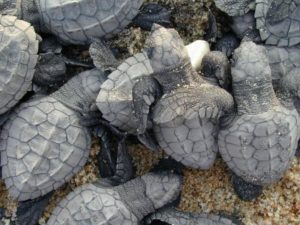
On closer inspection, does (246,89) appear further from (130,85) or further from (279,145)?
(130,85)

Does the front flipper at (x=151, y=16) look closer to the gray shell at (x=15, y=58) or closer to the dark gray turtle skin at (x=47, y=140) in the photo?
the dark gray turtle skin at (x=47, y=140)

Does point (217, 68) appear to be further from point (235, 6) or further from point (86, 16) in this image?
point (86, 16)

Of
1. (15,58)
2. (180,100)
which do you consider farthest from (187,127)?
(15,58)

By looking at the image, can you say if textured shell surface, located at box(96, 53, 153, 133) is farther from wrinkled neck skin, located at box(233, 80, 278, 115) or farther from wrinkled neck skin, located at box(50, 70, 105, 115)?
wrinkled neck skin, located at box(233, 80, 278, 115)

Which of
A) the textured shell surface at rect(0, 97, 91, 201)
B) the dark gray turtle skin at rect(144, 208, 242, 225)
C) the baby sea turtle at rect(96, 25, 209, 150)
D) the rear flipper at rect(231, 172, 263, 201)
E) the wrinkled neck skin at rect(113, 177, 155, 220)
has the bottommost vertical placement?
the dark gray turtle skin at rect(144, 208, 242, 225)

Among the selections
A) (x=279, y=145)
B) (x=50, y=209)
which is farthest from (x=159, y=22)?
(x=50, y=209)

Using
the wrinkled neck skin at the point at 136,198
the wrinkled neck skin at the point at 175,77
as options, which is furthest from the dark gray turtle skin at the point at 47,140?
the wrinkled neck skin at the point at 175,77

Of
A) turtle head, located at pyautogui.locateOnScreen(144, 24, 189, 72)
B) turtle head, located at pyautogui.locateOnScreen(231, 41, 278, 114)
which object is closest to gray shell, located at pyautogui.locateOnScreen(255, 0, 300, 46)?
turtle head, located at pyautogui.locateOnScreen(231, 41, 278, 114)
